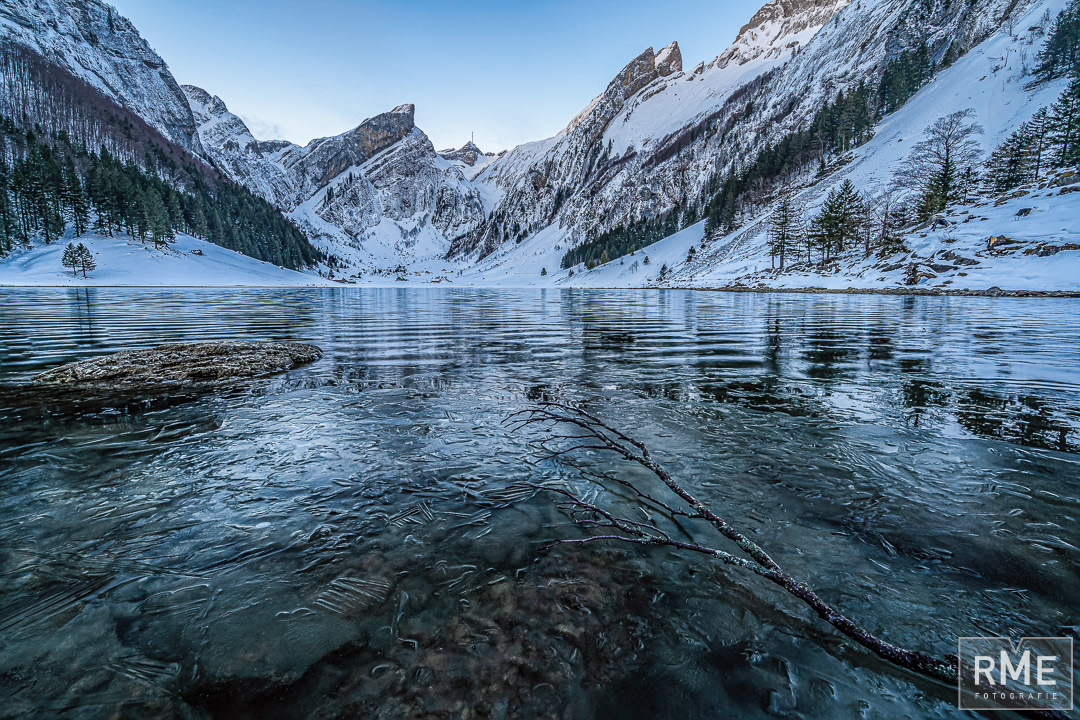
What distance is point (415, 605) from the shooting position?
2410 millimetres

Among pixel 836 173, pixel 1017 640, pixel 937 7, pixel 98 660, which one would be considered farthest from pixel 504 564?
pixel 937 7

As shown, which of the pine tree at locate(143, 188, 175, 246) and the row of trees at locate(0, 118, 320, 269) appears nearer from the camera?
the row of trees at locate(0, 118, 320, 269)

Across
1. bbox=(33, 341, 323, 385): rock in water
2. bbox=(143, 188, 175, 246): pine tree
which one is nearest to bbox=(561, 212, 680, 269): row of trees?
bbox=(143, 188, 175, 246): pine tree

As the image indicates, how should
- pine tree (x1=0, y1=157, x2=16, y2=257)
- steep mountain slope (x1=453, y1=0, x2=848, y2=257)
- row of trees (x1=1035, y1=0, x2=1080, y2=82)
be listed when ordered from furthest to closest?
steep mountain slope (x1=453, y1=0, x2=848, y2=257)
pine tree (x1=0, y1=157, x2=16, y2=257)
row of trees (x1=1035, y1=0, x2=1080, y2=82)

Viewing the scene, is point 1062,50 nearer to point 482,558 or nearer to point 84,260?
point 482,558

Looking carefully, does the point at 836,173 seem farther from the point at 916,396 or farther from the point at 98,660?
the point at 98,660

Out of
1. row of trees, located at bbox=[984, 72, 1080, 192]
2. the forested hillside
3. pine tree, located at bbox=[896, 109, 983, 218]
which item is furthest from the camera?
the forested hillside

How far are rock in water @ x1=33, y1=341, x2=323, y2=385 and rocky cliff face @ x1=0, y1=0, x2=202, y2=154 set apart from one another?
20958cm

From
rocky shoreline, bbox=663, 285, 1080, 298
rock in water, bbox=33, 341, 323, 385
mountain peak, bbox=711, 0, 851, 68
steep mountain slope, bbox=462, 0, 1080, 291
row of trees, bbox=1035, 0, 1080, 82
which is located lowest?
rock in water, bbox=33, 341, 323, 385

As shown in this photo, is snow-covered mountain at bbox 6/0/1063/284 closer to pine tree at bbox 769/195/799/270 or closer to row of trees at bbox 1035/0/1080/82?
pine tree at bbox 769/195/799/270

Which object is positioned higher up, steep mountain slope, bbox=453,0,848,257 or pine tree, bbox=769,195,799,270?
steep mountain slope, bbox=453,0,848,257

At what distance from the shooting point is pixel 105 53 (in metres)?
152

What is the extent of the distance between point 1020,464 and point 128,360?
13674mm

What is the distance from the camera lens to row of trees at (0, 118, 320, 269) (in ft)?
265
